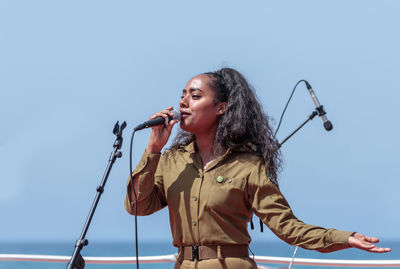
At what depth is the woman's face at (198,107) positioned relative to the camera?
2.43 meters

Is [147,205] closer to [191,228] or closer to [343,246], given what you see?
[191,228]

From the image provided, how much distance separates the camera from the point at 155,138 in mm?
2373

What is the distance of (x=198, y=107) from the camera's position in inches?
95.8

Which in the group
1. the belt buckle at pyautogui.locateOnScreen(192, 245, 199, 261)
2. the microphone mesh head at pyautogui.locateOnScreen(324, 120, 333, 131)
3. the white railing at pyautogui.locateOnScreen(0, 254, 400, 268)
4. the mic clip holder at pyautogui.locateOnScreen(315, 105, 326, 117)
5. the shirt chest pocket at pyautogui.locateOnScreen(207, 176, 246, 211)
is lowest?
the white railing at pyautogui.locateOnScreen(0, 254, 400, 268)

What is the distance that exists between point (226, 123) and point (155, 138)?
0.96 feet

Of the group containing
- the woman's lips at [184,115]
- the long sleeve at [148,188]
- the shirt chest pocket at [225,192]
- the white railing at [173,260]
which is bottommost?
the white railing at [173,260]

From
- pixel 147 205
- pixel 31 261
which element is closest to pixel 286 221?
pixel 147 205

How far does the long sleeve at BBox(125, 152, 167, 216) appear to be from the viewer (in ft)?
7.81

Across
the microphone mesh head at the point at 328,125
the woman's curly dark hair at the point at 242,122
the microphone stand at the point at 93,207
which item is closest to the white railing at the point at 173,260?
the microphone mesh head at the point at 328,125

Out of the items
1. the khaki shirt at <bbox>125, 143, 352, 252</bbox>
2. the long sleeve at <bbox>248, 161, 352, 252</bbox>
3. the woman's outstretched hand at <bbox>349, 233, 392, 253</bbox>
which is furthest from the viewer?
the khaki shirt at <bbox>125, 143, 352, 252</bbox>

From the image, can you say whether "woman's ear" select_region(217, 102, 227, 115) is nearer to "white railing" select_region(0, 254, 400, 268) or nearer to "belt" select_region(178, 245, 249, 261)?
"belt" select_region(178, 245, 249, 261)

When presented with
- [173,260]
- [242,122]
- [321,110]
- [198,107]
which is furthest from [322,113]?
[198,107]

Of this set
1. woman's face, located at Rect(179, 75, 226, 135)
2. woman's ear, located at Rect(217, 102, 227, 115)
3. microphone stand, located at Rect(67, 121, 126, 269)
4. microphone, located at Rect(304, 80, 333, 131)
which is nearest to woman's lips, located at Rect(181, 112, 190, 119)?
woman's face, located at Rect(179, 75, 226, 135)

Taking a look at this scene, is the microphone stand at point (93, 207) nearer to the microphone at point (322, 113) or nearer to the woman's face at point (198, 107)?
the woman's face at point (198, 107)
